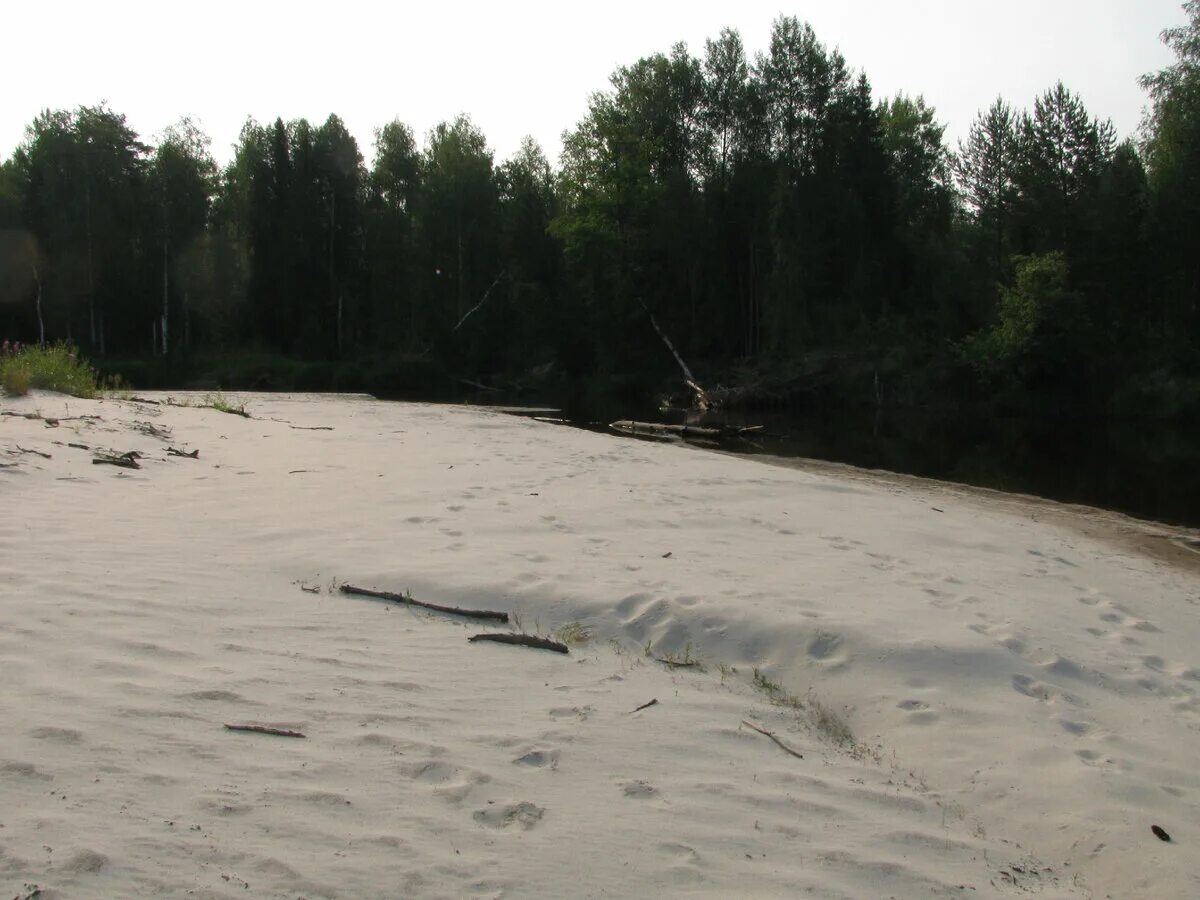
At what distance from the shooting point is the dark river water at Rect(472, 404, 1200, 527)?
1563cm

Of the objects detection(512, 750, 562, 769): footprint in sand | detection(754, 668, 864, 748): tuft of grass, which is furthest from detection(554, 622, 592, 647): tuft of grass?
detection(512, 750, 562, 769): footprint in sand

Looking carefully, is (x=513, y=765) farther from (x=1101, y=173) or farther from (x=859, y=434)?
(x=1101, y=173)

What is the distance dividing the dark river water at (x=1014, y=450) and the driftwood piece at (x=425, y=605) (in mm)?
11792

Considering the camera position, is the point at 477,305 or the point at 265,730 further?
the point at 477,305

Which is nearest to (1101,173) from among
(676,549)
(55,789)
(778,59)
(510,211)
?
(778,59)

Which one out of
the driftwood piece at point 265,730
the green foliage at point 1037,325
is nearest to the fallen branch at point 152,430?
the driftwood piece at point 265,730

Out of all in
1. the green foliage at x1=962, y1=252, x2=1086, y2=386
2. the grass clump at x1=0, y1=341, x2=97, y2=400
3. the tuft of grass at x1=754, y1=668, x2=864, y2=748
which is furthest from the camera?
the green foliage at x1=962, y1=252, x2=1086, y2=386

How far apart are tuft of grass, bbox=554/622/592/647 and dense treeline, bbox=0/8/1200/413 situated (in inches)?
1364

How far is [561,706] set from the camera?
4195mm

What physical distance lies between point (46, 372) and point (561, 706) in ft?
48.6

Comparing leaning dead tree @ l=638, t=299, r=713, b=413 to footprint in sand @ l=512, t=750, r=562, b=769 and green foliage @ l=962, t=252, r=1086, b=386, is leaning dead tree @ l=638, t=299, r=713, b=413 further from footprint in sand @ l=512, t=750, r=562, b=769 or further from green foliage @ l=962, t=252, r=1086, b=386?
footprint in sand @ l=512, t=750, r=562, b=769

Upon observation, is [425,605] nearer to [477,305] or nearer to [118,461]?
[118,461]

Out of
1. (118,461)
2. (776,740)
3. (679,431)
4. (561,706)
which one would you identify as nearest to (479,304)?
(679,431)

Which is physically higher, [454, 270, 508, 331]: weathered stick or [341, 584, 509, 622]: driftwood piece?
[454, 270, 508, 331]: weathered stick
